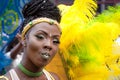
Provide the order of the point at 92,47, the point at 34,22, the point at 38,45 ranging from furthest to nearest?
the point at 92,47
the point at 34,22
the point at 38,45

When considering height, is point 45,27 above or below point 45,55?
above

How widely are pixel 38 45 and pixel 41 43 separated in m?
0.02

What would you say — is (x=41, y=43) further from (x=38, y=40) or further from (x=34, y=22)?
(x=34, y=22)

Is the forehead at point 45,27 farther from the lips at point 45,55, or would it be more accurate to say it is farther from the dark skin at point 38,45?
the lips at point 45,55

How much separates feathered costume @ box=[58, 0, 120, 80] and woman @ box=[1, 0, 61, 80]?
0.35m

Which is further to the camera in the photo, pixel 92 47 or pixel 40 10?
pixel 92 47

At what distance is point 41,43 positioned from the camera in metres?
2.15

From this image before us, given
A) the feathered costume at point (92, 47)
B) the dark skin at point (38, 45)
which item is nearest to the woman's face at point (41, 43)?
the dark skin at point (38, 45)

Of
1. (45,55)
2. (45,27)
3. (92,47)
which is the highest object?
(45,27)

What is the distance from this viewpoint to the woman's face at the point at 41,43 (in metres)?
2.13

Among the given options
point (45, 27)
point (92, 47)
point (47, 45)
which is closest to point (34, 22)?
point (45, 27)

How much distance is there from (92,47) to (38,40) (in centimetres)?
57

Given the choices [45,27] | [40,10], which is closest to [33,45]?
[45,27]

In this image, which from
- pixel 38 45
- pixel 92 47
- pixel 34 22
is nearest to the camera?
pixel 38 45
